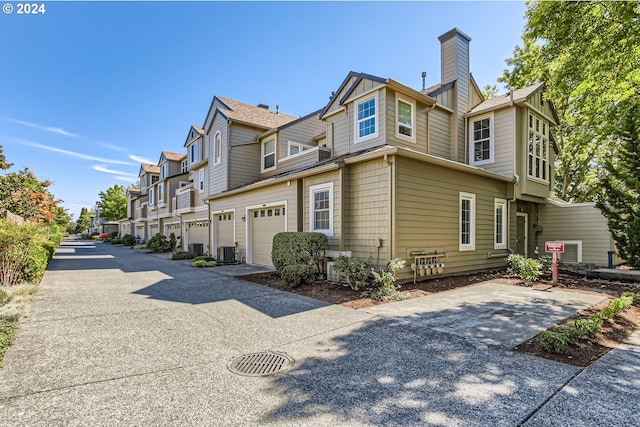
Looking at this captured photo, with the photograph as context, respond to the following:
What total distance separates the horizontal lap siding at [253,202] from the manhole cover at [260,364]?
6997 mm

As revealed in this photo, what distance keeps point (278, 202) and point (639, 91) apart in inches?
444

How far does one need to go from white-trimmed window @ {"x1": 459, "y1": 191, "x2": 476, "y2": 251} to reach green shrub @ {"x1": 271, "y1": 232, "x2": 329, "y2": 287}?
4.69 m

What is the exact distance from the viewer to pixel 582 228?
12.7 meters

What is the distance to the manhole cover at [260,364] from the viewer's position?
3.43 meters

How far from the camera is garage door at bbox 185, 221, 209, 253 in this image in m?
17.8

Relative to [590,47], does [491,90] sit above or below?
above

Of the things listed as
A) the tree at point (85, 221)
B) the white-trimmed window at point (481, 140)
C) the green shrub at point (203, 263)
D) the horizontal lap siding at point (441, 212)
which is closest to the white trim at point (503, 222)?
the horizontal lap siding at point (441, 212)

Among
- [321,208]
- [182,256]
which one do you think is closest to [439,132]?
[321,208]

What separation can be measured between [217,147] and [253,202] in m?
5.25

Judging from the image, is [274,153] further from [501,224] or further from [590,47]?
[590,47]

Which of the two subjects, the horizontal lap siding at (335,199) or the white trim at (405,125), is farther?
the white trim at (405,125)

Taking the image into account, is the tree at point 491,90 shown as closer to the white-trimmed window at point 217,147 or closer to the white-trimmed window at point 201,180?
the white-trimmed window at point 217,147

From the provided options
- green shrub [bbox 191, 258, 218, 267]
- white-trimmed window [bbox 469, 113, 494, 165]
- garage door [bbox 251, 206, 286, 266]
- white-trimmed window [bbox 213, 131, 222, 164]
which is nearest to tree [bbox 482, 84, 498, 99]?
white-trimmed window [bbox 469, 113, 494, 165]

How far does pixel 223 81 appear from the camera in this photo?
16.4 meters
